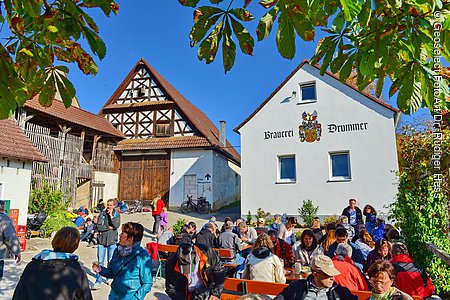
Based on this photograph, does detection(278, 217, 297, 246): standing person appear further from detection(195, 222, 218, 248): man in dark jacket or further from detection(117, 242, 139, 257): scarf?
detection(117, 242, 139, 257): scarf

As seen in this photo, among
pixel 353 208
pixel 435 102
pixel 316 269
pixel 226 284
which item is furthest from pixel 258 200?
pixel 435 102

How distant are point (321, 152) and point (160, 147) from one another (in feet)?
34.8

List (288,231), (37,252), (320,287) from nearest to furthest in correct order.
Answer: (320,287)
(288,231)
(37,252)

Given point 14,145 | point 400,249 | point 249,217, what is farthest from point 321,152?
point 14,145

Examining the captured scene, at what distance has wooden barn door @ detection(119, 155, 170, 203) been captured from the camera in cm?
2145

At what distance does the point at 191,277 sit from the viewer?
Result: 4.23 metres

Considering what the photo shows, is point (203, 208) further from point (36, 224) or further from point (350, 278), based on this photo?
point (350, 278)

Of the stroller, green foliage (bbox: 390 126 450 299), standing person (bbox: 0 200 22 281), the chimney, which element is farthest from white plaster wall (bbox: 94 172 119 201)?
green foliage (bbox: 390 126 450 299)

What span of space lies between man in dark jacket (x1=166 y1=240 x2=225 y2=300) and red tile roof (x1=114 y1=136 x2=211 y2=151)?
52.4 feet

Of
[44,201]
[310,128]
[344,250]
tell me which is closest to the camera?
[344,250]

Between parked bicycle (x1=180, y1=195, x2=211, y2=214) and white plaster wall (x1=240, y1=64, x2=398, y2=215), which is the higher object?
white plaster wall (x1=240, y1=64, x2=398, y2=215)

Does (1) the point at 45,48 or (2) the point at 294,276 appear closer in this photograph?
(1) the point at 45,48

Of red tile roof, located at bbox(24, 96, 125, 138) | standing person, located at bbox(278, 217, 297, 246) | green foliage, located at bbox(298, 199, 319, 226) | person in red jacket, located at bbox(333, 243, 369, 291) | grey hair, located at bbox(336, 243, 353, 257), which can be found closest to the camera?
person in red jacket, located at bbox(333, 243, 369, 291)

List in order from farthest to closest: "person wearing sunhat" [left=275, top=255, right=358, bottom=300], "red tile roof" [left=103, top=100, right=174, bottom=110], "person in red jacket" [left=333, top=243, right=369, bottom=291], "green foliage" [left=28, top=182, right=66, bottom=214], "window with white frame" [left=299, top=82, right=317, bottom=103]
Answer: "red tile roof" [left=103, top=100, right=174, bottom=110]
"window with white frame" [left=299, top=82, right=317, bottom=103]
"green foliage" [left=28, top=182, right=66, bottom=214]
"person in red jacket" [left=333, top=243, right=369, bottom=291]
"person wearing sunhat" [left=275, top=255, right=358, bottom=300]
